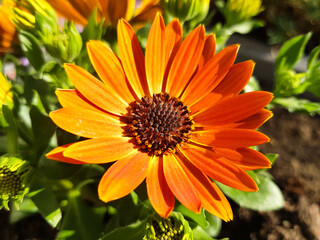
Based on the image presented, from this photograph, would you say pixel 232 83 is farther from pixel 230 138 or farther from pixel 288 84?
pixel 288 84

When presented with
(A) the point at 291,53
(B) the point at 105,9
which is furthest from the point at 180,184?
(A) the point at 291,53

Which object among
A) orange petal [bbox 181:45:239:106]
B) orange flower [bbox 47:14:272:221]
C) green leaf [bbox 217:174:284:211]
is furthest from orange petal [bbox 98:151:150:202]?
green leaf [bbox 217:174:284:211]

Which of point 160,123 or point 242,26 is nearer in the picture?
point 160,123

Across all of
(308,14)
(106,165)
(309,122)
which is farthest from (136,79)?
(308,14)

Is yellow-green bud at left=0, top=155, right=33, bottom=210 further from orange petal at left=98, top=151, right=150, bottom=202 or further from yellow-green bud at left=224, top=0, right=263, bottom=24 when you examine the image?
yellow-green bud at left=224, top=0, right=263, bottom=24

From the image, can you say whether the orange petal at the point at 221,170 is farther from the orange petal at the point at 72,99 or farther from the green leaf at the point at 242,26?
the green leaf at the point at 242,26

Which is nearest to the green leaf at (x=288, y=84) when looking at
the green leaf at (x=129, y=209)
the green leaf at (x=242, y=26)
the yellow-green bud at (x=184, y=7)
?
the green leaf at (x=242, y=26)
